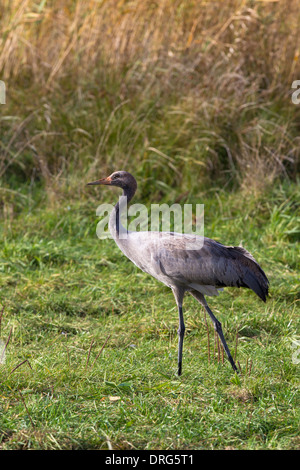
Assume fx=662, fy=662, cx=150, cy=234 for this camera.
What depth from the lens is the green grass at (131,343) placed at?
3191 millimetres

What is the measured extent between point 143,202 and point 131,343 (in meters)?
2.55

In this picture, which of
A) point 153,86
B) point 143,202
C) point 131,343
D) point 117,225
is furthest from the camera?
point 153,86

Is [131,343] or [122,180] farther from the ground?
[122,180]

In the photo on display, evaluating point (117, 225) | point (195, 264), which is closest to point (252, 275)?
point (195, 264)

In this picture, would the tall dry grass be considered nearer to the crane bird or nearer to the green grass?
the green grass

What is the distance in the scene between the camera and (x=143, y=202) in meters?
6.75

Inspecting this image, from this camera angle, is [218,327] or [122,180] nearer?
[218,327]

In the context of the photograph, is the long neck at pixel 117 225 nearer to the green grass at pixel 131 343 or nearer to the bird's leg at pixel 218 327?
the bird's leg at pixel 218 327

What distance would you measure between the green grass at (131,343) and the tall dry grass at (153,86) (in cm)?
56


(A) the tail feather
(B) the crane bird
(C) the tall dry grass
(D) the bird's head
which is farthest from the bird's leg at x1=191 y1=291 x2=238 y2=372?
(C) the tall dry grass

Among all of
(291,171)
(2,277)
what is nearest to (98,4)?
(291,171)

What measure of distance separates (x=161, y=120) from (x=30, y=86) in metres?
1.57

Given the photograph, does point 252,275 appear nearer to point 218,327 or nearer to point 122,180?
point 218,327

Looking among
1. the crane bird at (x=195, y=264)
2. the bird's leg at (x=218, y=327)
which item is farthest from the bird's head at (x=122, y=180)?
the bird's leg at (x=218, y=327)
